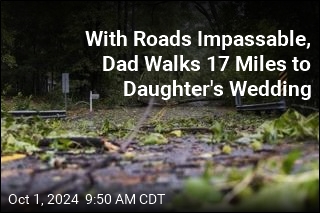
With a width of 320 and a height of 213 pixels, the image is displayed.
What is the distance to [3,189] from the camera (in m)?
2.96

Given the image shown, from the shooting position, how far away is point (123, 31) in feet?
130

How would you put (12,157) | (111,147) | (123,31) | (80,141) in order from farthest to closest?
1. (123,31)
2. (80,141)
3. (111,147)
4. (12,157)

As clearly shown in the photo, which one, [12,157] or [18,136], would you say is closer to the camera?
[12,157]

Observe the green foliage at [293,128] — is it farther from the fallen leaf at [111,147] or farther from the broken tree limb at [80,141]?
the broken tree limb at [80,141]

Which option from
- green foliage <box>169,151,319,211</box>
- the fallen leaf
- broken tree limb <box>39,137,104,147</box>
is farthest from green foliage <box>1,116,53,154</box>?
green foliage <box>169,151,319,211</box>

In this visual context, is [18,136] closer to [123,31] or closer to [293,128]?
[293,128]

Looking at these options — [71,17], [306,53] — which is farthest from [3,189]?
[71,17]

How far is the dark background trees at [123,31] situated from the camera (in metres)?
9.18

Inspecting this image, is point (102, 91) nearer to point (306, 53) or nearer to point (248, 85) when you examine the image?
point (248, 85)

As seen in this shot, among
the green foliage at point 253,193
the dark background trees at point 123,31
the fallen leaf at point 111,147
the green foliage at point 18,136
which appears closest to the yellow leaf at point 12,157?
the green foliage at point 18,136

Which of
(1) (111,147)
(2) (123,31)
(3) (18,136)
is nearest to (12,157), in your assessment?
(3) (18,136)

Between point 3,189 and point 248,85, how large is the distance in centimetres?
1622

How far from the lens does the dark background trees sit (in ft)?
30.1

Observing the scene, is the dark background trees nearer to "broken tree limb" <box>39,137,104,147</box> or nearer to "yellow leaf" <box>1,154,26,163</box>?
"broken tree limb" <box>39,137,104,147</box>
